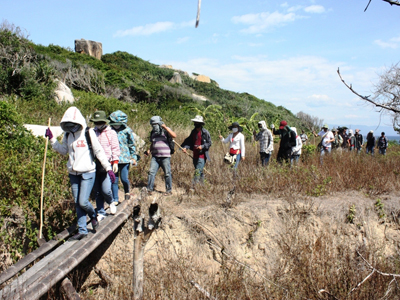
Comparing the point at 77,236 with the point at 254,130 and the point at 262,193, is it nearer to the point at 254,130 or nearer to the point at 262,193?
the point at 262,193

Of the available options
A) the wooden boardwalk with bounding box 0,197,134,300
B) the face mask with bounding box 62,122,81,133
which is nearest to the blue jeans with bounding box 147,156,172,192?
the wooden boardwalk with bounding box 0,197,134,300

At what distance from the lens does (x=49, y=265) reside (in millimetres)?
3836

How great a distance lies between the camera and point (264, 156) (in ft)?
27.6

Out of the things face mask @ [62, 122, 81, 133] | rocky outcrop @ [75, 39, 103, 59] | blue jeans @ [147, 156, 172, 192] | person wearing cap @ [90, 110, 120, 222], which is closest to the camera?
face mask @ [62, 122, 81, 133]

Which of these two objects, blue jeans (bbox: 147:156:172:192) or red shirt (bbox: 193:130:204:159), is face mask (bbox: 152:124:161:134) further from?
red shirt (bbox: 193:130:204:159)

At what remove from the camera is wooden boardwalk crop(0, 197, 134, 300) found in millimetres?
3379

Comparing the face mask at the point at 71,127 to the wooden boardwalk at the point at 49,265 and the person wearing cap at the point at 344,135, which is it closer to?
the wooden boardwalk at the point at 49,265

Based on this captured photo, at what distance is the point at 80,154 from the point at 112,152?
907mm

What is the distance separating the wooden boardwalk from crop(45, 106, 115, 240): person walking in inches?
10.3

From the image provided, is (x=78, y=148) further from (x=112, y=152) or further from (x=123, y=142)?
(x=123, y=142)

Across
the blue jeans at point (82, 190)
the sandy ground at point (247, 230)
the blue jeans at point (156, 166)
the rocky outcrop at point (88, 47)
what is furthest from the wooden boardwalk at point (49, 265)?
the rocky outcrop at point (88, 47)

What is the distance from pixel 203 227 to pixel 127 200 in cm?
153

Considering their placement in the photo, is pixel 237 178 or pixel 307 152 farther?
pixel 307 152

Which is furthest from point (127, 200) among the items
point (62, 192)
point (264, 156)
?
point (264, 156)
